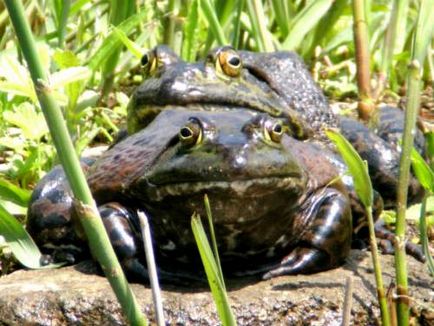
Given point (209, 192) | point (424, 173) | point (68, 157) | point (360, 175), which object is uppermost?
point (68, 157)

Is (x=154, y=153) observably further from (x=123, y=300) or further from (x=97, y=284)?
(x=123, y=300)

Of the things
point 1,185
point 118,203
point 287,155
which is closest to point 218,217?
point 287,155

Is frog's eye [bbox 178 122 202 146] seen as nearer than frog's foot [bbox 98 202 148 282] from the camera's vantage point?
Yes

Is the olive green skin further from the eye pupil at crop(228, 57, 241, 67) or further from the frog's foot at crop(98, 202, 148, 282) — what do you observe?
the frog's foot at crop(98, 202, 148, 282)

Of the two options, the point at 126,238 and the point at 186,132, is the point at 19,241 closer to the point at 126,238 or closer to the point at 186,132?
the point at 126,238

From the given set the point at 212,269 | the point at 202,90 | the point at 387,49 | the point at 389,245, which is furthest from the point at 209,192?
the point at 387,49

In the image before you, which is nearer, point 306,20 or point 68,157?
point 68,157

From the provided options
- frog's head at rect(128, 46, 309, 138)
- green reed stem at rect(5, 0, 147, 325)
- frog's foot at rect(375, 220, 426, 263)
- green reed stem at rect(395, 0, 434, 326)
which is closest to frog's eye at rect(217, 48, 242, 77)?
frog's head at rect(128, 46, 309, 138)
